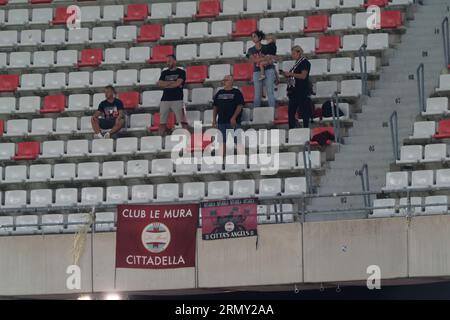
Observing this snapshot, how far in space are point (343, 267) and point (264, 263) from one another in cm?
108

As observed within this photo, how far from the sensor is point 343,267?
2477cm

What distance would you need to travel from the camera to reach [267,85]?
28.1 metres

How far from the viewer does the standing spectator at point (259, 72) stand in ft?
91.9

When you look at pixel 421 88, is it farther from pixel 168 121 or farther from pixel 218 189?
pixel 168 121

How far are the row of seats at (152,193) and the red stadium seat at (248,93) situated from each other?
2056 millimetres

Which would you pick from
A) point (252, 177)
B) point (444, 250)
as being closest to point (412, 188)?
point (444, 250)

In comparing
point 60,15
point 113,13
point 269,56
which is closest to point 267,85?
point 269,56

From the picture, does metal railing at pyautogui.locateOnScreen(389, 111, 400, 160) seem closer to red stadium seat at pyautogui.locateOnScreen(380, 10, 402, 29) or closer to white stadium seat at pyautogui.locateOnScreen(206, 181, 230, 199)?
white stadium seat at pyautogui.locateOnScreen(206, 181, 230, 199)

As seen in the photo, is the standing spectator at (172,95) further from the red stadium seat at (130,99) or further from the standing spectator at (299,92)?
the standing spectator at (299,92)
